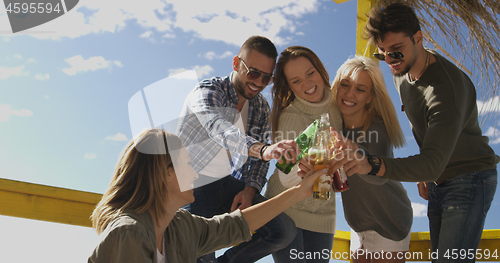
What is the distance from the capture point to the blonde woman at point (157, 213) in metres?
1.56

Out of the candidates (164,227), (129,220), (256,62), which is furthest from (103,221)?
(256,62)

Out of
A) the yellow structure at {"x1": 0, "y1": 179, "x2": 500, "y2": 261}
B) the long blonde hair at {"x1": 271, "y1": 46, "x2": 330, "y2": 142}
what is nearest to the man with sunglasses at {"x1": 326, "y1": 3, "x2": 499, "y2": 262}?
the long blonde hair at {"x1": 271, "y1": 46, "x2": 330, "y2": 142}

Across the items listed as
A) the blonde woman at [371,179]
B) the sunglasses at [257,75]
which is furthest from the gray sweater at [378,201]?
the sunglasses at [257,75]

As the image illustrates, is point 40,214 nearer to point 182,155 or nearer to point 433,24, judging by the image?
point 182,155

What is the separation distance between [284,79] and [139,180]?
1.34 meters

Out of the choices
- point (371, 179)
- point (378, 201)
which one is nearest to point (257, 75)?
point (371, 179)

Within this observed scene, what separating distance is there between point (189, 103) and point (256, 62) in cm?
56

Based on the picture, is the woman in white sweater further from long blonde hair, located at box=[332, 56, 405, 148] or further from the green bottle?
the green bottle

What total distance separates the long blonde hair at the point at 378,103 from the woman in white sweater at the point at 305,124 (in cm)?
15

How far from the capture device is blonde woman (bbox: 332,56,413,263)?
2.38 metres

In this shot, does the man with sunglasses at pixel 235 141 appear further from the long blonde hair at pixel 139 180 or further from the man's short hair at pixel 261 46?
the long blonde hair at pixel 139 180

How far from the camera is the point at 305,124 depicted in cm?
246

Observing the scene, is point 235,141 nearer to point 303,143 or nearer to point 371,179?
point 303,143

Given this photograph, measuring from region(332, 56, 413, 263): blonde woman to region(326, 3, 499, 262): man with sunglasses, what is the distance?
167 mm
